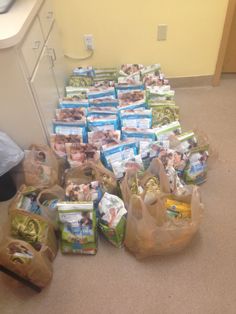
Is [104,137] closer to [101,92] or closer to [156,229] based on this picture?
[101,92]

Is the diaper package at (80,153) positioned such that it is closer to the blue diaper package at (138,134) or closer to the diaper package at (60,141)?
the diaper package at (60,141)

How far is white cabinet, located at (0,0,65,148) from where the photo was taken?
106 cm

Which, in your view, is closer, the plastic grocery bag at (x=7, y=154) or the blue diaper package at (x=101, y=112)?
the plastic grocery bag at (x=7, y=154)

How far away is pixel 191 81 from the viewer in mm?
2146

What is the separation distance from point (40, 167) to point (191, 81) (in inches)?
58.8

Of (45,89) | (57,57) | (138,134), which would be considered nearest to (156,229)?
(138,134)

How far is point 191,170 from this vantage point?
134 centimetres

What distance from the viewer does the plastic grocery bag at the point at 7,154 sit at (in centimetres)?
125

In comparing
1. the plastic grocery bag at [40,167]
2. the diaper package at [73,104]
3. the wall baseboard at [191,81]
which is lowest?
the wall baseboard at [191,81]

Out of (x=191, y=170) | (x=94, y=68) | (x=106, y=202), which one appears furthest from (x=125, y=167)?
(x=94, y=68)

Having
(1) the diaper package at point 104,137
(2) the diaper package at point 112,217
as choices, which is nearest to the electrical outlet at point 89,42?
(1) the diaper package at point 104,137

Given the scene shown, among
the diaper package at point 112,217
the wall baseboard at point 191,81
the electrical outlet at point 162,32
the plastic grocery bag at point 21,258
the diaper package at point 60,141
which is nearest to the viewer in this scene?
the plastic grocery bag at point 21,258

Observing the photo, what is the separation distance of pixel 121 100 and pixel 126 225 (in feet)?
2.63

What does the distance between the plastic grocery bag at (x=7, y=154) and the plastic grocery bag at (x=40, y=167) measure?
0.05m
